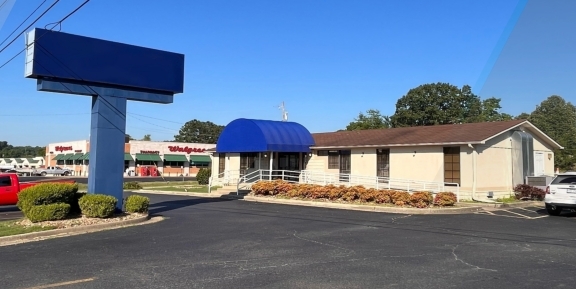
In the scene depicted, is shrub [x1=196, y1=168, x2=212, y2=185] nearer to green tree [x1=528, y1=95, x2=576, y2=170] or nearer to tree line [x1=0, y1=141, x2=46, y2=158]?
green tree [x1=528, y1=95, x2=576, y2=170]

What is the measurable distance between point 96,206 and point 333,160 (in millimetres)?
18248

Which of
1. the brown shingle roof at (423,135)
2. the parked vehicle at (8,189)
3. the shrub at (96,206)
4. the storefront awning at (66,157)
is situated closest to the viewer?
the shrub at (96,206)

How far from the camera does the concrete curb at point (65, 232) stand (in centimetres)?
1136

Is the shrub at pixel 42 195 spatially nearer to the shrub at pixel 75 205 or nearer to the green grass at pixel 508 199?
the shrub at pixel 75 205

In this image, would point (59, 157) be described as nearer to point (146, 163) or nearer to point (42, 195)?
point (146, 163)

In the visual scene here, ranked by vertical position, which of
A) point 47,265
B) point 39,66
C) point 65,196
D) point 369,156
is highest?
point 39,66

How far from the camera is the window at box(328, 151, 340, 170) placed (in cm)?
2986

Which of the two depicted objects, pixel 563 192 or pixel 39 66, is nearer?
pixel 39 66

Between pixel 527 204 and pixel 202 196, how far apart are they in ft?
56.6

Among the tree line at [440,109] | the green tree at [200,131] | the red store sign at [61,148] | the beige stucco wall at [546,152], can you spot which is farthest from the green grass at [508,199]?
the green tree at [200,131]

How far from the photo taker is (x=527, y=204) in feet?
73.0

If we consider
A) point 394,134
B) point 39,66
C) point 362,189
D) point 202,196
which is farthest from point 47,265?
point 394,134

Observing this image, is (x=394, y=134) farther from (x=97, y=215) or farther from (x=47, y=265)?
(x=47, y=265)

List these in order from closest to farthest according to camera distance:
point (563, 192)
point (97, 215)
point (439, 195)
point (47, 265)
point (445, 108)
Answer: point (47, 265) < point (97, 215) < point (563, 192) < point (439, 195) < point (445, 108)
